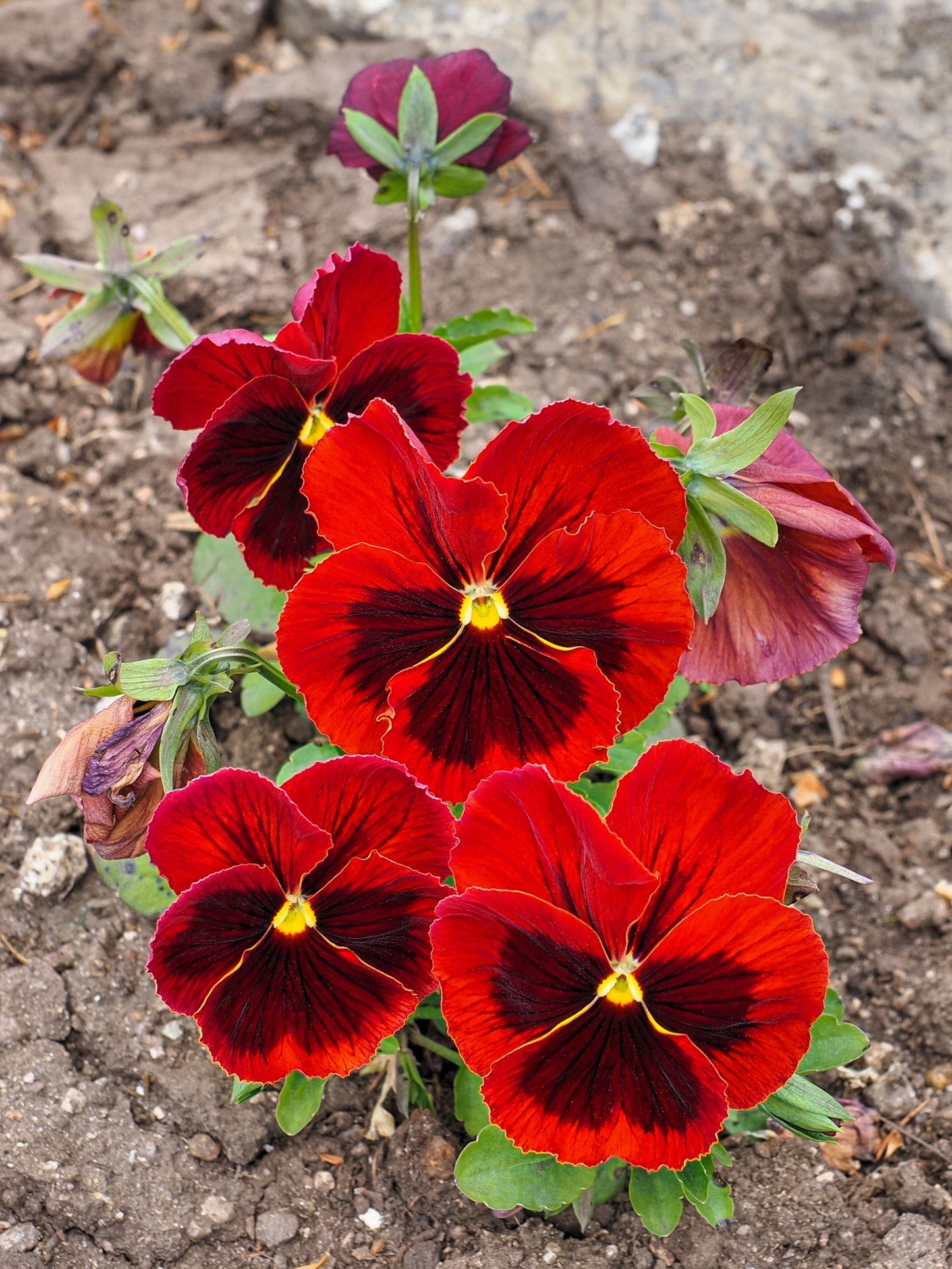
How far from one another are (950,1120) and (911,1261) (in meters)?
0.33

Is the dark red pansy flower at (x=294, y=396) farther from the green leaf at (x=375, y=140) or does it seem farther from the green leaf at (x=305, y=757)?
the green leaf at (x=375, y=140)

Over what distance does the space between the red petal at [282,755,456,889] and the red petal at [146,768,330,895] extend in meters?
0.04

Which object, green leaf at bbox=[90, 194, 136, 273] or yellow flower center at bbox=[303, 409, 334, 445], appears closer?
yellow flower center at bbox=[303, 409, 334, 445]

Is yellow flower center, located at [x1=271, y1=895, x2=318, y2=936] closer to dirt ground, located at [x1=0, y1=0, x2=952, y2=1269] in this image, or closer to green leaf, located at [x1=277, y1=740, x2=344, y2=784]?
green leaf, located at [x1=277, y1=740, x2=344, y2=784]

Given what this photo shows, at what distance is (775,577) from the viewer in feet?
5.69

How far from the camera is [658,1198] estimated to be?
67.8 inches

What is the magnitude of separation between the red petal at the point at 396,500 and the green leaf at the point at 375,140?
102 centimetres

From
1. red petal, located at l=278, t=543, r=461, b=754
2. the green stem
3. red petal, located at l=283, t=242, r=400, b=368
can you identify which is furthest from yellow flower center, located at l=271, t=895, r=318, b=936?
the green stem

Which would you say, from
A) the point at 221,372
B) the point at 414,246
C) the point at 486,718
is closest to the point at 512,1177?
the point at 486,718

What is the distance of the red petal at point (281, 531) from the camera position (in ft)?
5.93

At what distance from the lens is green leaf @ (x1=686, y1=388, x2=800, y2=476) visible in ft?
5.24

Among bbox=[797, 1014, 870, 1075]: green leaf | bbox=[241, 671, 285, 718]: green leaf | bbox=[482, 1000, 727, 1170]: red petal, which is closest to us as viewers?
bbox=[482, 1000, 727, 1170]: red petal

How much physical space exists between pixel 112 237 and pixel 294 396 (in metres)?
0.95

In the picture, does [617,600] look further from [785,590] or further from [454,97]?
[454,97]
